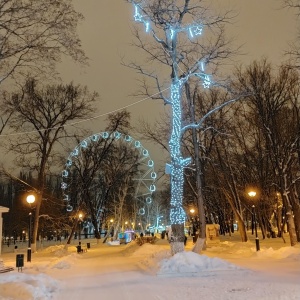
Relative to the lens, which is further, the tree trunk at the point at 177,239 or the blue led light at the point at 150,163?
the blue led light at the point at 150,163

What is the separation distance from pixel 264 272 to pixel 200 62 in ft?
37.2

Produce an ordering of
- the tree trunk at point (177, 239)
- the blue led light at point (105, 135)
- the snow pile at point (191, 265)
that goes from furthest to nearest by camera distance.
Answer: the blue led light at point (105, 135), the tree trunk at point (177, 239), the snow pile at point (191, 265)

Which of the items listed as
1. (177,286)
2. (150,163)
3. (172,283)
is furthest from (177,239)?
(150,163)

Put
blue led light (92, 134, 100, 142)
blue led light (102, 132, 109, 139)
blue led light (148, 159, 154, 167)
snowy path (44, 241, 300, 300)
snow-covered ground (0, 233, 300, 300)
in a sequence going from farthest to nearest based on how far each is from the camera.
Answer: blue led light (102, 132, 109, 139), blue led light (92, 134, 100, 142), blue led light (148, 159, 154, 167), snow-covered ground (0, 233, 300, 300), snowy path (44, 241, 300, 300)

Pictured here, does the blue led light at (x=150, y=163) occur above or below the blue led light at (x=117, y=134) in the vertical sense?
below

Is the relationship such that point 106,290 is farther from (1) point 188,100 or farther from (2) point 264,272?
(1) point 188,100

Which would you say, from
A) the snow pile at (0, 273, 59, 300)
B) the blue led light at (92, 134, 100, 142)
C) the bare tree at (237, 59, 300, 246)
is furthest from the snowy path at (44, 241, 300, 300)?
the blue led light at (92, 134, 100, 142)

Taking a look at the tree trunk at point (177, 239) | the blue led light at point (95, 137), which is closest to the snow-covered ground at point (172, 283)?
the tree trunk at point (177, 239)

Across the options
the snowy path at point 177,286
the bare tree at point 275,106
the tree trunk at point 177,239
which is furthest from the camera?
the bare tree at point 275,106

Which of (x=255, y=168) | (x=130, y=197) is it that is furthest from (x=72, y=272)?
(x=130, y=197)

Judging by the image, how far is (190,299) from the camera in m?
10.2

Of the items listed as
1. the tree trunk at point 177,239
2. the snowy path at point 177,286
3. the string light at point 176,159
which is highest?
the string light at point 176,159

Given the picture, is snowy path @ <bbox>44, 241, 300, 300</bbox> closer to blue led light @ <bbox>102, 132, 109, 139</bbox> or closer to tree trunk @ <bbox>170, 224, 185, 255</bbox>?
tree trunk @ <bbox>170, 224, 185, 255</bbox>

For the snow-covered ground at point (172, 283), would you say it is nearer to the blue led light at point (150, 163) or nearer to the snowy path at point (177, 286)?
the snowy path at point (177, 286)
